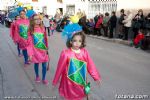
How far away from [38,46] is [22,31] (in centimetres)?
301

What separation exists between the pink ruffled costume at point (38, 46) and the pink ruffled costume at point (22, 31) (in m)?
2.75

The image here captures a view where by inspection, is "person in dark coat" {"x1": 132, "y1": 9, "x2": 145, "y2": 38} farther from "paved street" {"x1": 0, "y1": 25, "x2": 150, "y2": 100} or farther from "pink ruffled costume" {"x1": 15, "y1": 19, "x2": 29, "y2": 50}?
"pink ruffled costume" {"x1": 15, "y1": 19, "x2": 29, "y2": 50}

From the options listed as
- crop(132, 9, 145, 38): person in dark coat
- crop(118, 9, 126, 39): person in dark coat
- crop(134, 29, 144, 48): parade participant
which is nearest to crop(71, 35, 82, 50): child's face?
crop(134, 29, 144, 48): parade participant

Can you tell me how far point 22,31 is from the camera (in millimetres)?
10344

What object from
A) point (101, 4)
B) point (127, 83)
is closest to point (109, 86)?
point (127, 83)

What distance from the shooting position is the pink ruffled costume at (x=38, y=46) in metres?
7.40

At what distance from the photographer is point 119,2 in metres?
21.3

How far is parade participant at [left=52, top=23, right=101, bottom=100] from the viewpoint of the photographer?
15.3 feet

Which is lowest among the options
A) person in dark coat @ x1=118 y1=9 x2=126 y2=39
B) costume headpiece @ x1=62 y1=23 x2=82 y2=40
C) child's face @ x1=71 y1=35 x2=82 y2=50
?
person in dark coat @ x1=118 y1=9 x2=126 y2=39

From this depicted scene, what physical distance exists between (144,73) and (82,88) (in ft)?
16.3

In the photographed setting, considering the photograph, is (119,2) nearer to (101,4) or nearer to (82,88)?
(101,4)

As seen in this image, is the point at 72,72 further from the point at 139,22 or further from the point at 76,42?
the point at 139,22

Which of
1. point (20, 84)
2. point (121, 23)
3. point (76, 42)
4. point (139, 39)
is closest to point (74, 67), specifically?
point (76, 42)

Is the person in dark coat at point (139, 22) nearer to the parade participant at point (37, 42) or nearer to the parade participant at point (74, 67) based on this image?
the parade participant at point (37, 42)
